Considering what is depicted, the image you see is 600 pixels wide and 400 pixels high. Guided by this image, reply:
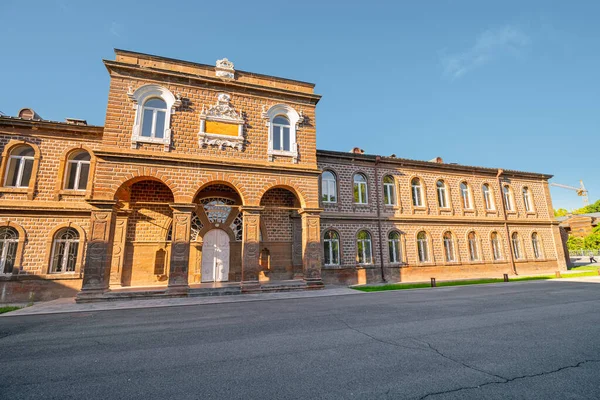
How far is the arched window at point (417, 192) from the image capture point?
1956 cm

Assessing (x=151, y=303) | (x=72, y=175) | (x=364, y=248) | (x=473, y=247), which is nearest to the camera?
(x=151, y=303)

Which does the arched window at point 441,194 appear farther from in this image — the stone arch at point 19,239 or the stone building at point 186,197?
the stone arch at point 19,239

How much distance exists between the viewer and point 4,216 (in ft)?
41.1

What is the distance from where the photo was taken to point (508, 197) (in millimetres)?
22562

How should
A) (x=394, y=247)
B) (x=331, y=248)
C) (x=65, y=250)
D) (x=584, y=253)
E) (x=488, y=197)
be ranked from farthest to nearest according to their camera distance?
(x=584, y=253)
(x=488, y=197)
(x=394, y=247)
(x=331, y=248)
(x=65, y=250)

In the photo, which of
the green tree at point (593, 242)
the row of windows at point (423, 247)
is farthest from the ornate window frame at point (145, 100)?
the green tree at point (593, 242)

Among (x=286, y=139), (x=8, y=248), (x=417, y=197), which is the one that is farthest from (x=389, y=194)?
(x=8, y=248)

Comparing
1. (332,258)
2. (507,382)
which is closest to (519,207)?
(332,258)

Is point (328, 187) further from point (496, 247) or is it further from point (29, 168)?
point (29, 168)

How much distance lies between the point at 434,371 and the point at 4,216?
18.0m

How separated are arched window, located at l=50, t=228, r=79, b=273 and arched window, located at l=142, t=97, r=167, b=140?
626 cm

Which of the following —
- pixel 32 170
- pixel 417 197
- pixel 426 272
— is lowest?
pixel 426 272

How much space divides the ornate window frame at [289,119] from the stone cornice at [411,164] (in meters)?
3.04

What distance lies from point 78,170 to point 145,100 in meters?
5.30
